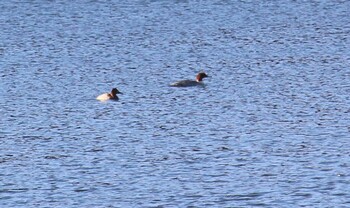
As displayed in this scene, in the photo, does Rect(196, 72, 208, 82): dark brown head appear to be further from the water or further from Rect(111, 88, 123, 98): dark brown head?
Rect(111, 88, 123, 98): dark brown head

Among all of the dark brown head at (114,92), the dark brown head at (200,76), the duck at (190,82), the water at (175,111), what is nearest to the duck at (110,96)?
the dark brown head at (114,92)

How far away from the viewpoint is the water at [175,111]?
110 feet

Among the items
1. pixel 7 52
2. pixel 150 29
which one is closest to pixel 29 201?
pixel 7 52

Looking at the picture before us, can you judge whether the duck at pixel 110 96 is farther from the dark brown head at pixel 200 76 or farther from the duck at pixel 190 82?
the dark brown head at pixel 200 76

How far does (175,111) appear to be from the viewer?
45.5 metres

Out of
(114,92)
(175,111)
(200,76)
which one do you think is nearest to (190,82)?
(200,76)

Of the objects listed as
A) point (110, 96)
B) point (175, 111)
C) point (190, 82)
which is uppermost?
point (110, 96)

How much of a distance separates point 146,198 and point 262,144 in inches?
298

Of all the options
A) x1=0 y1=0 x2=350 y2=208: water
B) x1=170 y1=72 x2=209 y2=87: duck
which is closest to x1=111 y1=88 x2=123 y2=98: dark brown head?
x1=0 y1=0 x2=350 y2=208: water

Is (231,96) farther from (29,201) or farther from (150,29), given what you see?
(150,29)

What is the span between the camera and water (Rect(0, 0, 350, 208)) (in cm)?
3359

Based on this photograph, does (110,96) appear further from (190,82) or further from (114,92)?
(190,82)

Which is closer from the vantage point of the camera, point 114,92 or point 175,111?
point 175,111

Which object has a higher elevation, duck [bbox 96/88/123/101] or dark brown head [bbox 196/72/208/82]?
duck [bbox 96/88/123/101]
